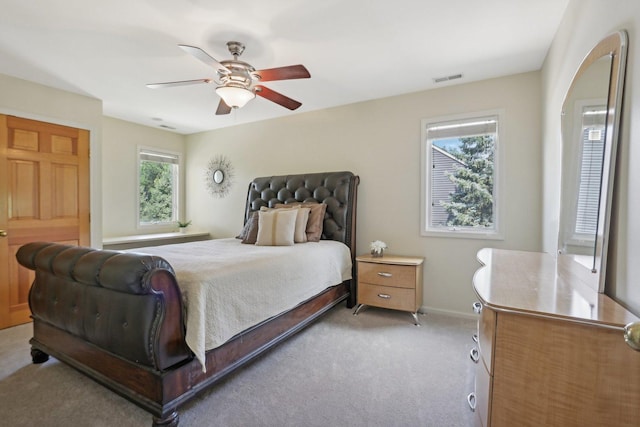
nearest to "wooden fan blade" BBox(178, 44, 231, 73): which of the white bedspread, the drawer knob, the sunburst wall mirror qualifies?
the white bedspread

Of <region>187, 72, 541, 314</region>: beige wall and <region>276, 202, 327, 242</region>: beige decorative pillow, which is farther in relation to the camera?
<region>276, 202, 327, 242</region>: beige decorative pillow

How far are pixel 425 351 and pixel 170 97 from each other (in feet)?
13.0

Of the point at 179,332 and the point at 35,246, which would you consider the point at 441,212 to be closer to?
the point at 179,332

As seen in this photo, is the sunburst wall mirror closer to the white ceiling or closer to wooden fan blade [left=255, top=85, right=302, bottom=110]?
the white ceiling

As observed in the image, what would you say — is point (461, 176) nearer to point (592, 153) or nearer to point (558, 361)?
point (592, 153)

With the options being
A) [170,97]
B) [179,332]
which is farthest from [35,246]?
[170,97]

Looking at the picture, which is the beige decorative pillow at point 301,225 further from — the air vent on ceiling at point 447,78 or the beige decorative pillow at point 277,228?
the air vent on ceiling at point 447,78

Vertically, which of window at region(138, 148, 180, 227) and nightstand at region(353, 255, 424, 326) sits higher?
A: window at region(138, 148, 180, 227)

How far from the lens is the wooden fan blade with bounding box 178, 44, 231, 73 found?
6.12 ft

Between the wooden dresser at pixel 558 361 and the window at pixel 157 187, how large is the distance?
17.2ft

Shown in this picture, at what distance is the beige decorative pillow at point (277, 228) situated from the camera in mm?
3273

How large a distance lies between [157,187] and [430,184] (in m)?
4.48

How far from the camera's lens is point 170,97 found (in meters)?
3.69

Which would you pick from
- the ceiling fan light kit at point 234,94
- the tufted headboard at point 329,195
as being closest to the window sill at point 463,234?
the tufted headboard at point 329,195
